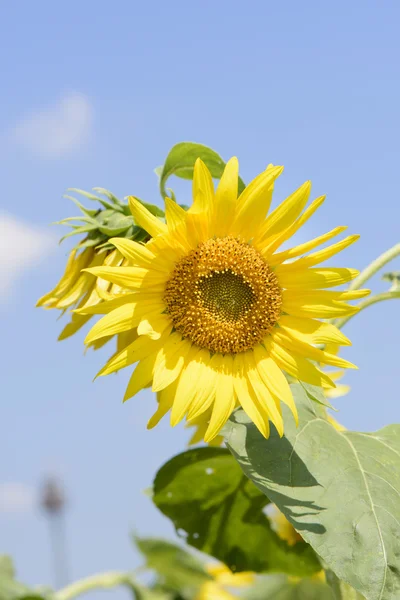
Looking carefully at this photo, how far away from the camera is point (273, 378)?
2184 mm

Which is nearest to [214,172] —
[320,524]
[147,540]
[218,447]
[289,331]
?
[289,331]

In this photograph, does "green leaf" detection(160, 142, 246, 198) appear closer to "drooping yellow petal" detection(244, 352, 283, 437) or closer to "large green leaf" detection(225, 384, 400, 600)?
"drooping yellow petal" detection(244, 352, 283, 437)

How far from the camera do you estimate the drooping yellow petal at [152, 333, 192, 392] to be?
6.98 feet

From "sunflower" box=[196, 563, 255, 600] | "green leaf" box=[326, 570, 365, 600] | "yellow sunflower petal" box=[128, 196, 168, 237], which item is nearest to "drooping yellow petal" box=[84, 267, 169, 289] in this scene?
"yellow sunflower petal" box=[128, 196, 168, 237]

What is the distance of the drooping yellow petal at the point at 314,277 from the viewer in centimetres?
213

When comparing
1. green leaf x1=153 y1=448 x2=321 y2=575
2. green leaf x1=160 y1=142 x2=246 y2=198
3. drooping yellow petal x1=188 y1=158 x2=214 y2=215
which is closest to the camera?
drooping yellow petal x1=188 y1=158 x2=214 y2=215

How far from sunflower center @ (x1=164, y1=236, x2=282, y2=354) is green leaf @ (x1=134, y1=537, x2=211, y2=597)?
1.98m

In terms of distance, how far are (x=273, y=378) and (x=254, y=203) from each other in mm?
456

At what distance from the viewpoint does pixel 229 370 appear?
227 cm

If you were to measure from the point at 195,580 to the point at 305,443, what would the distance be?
7.38ft

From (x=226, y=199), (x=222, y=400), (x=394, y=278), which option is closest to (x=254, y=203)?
(x=226, y=199)

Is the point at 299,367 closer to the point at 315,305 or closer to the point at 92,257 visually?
the point at 315,305

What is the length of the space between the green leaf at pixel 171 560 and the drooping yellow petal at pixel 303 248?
2.18 meters

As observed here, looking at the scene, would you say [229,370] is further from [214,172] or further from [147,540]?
[147,540]
